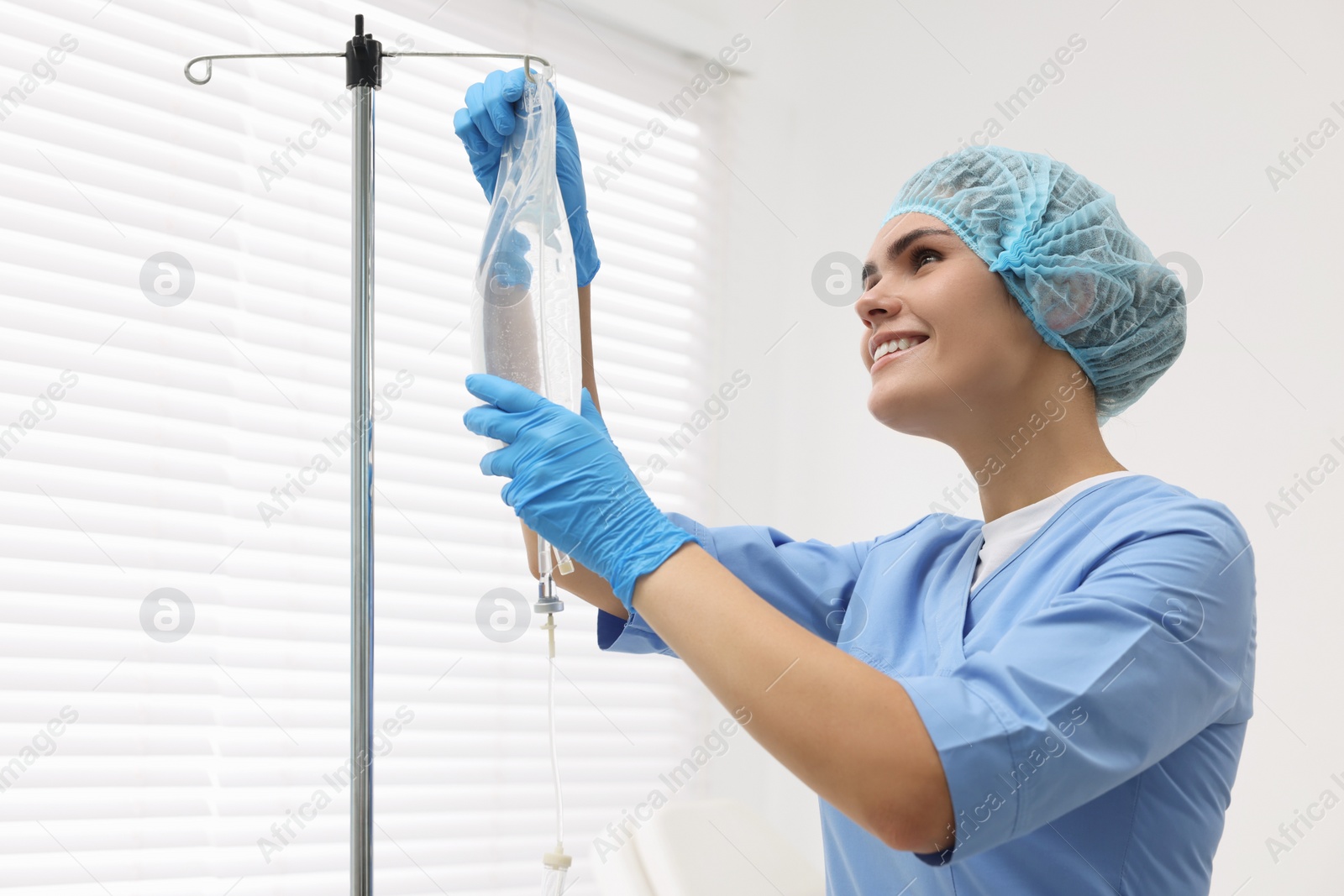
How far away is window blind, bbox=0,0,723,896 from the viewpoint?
5.19 feet

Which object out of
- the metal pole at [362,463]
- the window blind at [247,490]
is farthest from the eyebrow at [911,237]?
the window blind at [247,490]

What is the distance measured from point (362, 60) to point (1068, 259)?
2.56 feet

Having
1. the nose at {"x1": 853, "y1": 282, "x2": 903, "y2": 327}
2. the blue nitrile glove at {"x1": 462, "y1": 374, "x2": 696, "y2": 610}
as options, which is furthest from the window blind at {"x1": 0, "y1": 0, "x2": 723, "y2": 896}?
the nose at {"x1": 853, "y1": 282, "x2": 903, "y2": 327}

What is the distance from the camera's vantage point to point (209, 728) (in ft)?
5.61

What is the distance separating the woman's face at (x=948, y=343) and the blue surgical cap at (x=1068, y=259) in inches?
0.8

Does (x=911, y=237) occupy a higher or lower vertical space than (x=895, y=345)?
higher

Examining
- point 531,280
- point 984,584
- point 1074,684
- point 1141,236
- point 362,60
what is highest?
point 362,60

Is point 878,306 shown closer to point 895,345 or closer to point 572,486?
point 895,345

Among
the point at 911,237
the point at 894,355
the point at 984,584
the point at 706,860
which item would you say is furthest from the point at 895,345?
the point at 706,860

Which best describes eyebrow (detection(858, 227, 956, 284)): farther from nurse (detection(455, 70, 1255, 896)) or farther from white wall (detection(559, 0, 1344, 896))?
white wall (detection(559, 0, 1344, 896))

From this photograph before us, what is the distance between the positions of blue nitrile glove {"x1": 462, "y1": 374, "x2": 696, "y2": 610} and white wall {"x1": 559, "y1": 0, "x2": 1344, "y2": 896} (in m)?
1.37

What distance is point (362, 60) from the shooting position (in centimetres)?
106

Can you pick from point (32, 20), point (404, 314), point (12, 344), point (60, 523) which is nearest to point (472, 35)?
point (404, 314)

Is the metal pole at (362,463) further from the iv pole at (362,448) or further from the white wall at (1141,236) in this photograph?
the white wall at (1141,236)
